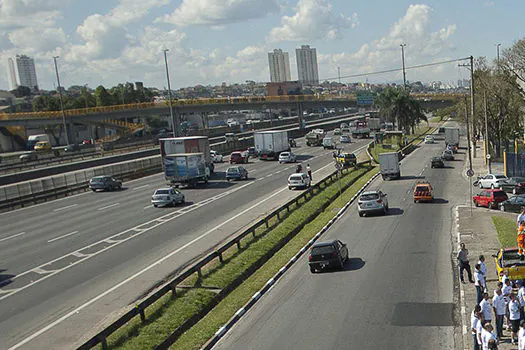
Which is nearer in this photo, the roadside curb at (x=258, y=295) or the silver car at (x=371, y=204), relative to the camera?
the roadside curb at (x=258, y=295)

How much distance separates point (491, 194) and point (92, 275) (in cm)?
2619

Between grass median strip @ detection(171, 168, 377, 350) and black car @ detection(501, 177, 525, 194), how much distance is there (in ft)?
51.9

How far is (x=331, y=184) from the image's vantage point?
5328 cm

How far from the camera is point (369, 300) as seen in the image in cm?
1977

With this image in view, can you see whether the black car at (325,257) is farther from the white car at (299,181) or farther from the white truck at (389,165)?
the white truck at (389,165)

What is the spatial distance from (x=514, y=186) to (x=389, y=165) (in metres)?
13.1

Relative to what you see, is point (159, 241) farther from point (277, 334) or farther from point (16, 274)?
point (277, 334)

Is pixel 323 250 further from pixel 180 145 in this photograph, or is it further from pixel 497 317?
pixel 180 145

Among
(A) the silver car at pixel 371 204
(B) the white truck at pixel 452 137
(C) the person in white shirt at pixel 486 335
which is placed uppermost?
(C) the person in white shirt at pixel 486 335

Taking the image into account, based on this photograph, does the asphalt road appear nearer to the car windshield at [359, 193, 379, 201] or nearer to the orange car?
the car windshield at [359, 193, 379, 201]

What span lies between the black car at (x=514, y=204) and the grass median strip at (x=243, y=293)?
1088 cm

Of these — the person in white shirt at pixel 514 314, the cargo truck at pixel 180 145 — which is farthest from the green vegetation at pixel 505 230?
the cargo truck at pixel 180 145

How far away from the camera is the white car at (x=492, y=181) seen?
152 ft

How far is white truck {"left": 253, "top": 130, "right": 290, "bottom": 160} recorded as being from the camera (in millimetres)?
82188
